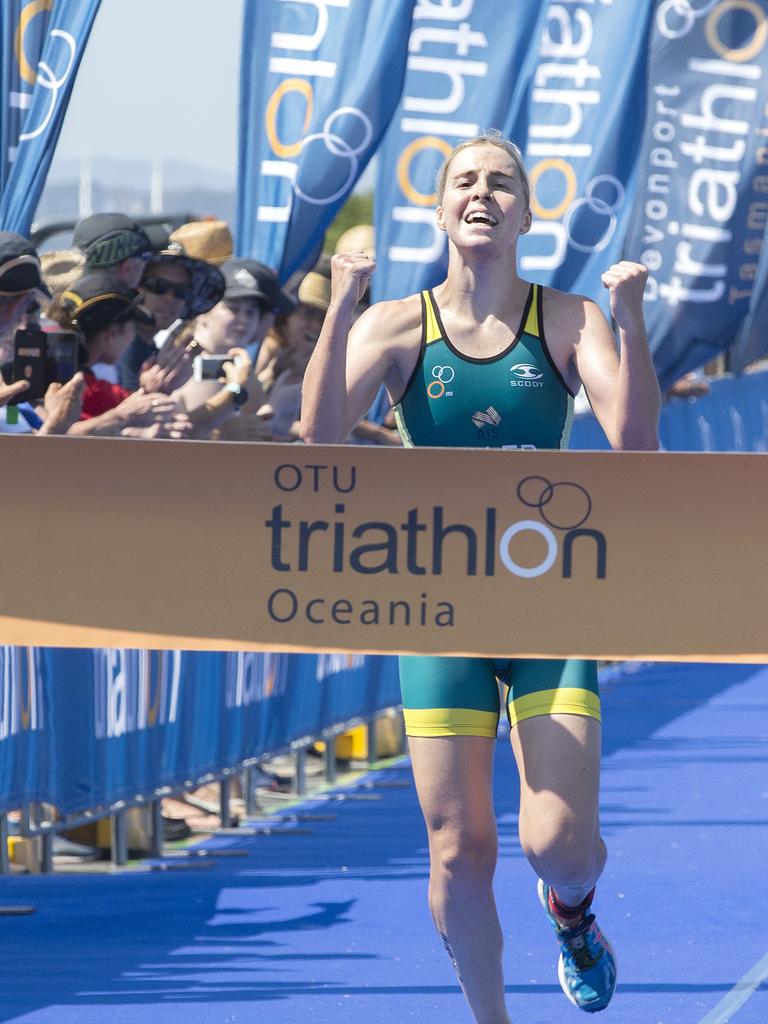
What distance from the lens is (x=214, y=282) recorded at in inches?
337

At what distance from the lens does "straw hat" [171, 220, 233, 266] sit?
33.6 feet

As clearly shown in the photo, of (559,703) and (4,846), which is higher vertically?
(559,703)

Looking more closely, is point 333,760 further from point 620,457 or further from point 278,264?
point 620,457

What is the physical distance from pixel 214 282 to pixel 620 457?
163 inches

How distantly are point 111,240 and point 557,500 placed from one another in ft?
13.1

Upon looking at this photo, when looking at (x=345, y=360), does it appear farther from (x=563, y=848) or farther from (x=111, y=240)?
(x=111, y=240)

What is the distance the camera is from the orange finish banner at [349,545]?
4.69 metres

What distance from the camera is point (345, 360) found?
5211 millimetres

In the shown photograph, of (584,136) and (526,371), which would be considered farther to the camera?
(584,136)

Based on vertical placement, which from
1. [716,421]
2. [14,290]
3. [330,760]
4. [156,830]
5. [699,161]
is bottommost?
[716,421]

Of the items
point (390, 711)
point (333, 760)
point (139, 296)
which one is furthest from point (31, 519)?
point (390, 711)

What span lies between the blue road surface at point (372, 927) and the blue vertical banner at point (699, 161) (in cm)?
577

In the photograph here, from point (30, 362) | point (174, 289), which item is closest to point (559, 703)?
point (30, 362)

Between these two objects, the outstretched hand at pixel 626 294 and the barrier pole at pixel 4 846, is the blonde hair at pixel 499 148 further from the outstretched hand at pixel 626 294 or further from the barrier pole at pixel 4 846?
the barrier pole at pixel 4 846
